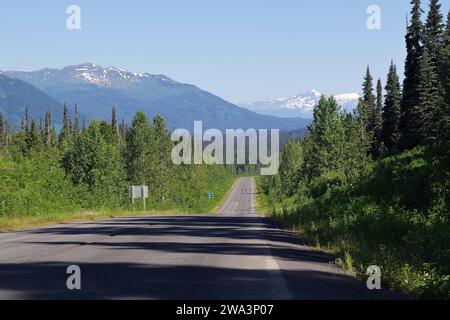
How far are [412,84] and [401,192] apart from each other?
145ft

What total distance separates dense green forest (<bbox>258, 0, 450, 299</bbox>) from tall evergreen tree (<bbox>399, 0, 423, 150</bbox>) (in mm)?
108

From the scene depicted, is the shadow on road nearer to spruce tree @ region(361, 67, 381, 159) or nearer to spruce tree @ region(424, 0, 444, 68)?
spruce tree @ region(424, 0, 444, 68)

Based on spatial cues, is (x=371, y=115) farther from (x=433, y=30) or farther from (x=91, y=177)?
(x=91, y=177)

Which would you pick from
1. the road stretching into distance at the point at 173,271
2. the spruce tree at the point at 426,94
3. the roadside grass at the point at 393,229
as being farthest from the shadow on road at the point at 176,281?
the spruce tree at the point at 426,94

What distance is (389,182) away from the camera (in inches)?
1112

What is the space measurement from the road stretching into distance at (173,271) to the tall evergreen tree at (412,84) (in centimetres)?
4772

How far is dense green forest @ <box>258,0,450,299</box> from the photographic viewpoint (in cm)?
1338

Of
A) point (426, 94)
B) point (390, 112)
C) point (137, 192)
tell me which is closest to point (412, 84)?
point (426, 94)

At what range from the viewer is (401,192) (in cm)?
2552

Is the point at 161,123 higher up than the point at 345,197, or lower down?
higher up

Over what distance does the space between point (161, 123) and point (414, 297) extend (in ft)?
305
